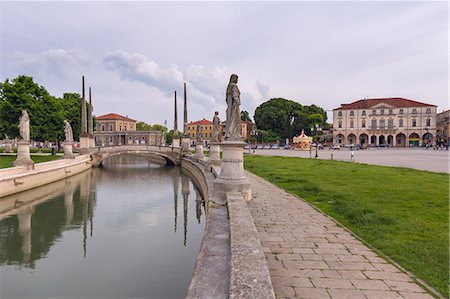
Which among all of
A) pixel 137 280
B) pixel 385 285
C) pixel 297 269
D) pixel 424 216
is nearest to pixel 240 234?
pixel 297 269

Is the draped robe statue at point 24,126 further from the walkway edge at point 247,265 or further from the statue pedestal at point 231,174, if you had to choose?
the walkway edge at point 247,265

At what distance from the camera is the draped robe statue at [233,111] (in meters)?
8.16

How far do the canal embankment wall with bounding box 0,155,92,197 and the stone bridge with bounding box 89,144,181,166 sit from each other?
6.04m

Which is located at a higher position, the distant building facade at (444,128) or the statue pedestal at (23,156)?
the distant building facade at (444,128)

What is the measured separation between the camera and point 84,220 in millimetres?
11898

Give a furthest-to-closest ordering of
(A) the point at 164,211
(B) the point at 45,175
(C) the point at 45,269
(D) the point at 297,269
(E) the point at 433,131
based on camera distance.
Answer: (E) the point at 433,131
(B) the point at 45,175
(A) the point at 164,211
(C) the point at 45,269
(D) the point at 297,269

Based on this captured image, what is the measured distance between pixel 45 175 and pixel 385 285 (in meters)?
20.6

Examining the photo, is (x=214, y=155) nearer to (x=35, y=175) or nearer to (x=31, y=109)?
(x=35, y=175)

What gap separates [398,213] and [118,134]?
76.8m

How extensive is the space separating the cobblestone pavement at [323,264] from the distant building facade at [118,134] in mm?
61067

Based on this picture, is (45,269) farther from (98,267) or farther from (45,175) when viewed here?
(45,175)

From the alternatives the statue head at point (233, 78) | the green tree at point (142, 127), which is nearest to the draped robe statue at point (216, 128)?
the statue head at point (233, 78)

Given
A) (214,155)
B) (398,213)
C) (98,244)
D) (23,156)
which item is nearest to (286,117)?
(214,155)

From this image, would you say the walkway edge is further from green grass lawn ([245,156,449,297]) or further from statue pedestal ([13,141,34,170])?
statue pedestal ([13,141,34,170])
